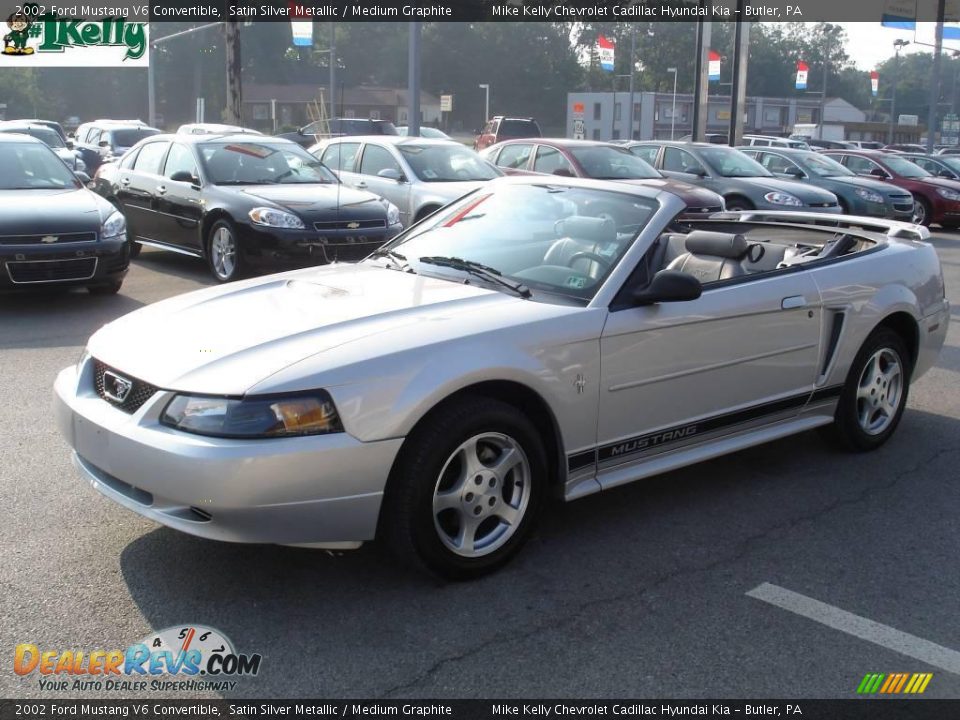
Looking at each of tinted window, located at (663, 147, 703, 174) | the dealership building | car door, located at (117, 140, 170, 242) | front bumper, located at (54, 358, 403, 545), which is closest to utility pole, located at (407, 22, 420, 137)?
tinted window, located at (663, 147, 703, 174)

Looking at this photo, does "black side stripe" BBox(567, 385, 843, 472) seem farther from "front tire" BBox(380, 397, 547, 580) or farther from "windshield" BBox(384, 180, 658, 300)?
"windshield" BBox(384, 180, 658, 300)

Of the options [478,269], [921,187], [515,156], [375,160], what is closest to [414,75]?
[515,156]

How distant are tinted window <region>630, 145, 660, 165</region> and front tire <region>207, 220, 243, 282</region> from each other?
8692mm

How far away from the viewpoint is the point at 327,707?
3055 mm

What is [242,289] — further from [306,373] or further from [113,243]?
[113,243]

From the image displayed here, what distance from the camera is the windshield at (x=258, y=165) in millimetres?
11375

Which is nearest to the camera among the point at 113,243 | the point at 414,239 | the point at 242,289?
the point at 242,289

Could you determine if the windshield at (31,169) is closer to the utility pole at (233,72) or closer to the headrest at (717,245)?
the headrest at (717,245)

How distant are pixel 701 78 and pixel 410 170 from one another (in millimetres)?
→ 10961

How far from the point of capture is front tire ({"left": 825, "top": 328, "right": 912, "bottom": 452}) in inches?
217

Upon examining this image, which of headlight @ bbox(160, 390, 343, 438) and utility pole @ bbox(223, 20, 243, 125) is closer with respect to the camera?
headlight @ bbox(160, 390, 343, 438)

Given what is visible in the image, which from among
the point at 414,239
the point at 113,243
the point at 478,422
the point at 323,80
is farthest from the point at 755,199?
the point at 323,80

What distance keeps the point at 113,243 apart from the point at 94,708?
7.20 meters

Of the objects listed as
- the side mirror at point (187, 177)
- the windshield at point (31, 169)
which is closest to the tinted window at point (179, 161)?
the side mirror at point (187, 177)
